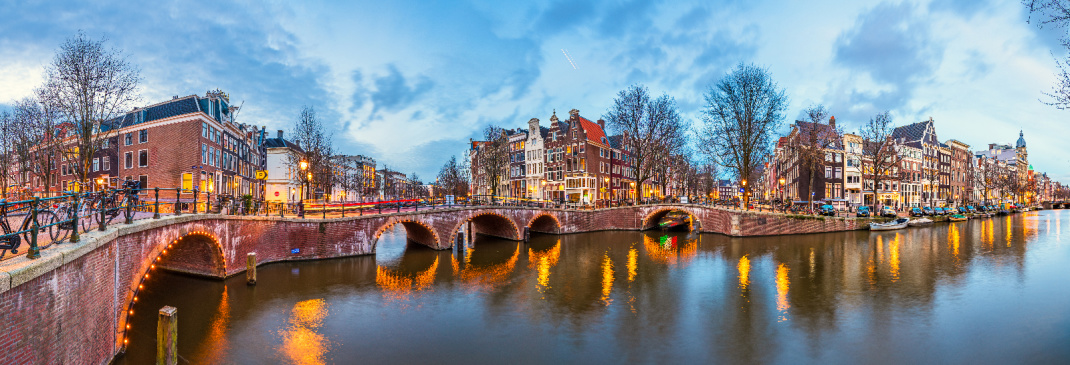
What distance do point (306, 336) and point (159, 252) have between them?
Answer: 5.51 meters

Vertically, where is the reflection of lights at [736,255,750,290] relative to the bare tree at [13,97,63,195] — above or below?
below

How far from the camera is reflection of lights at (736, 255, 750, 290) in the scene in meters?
20.2

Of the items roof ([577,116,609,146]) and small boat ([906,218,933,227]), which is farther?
roof ([577,116,609,146])

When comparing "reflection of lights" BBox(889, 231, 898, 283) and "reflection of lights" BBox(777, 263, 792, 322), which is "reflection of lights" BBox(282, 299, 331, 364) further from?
"reflection of lights" BBox(889, 231, 898, 283)

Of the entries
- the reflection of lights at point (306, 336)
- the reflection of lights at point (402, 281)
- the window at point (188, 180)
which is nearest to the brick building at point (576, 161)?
the reflection of lights at point (402, 281)

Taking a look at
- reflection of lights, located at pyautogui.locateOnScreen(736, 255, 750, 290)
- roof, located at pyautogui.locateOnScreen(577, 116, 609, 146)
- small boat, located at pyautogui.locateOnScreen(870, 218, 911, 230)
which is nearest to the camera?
reflection of lights, located at pyautogui.locateOnScreen(736, 255, 750, 290)

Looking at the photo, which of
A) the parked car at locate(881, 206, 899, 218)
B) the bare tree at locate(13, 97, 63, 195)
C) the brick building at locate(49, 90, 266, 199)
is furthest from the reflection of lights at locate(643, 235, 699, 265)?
the bare tree at locate(13, 97, 63, 195)

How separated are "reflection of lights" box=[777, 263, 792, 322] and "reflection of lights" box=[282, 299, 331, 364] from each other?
46.8 feet

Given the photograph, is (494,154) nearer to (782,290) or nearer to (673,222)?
(673,222)

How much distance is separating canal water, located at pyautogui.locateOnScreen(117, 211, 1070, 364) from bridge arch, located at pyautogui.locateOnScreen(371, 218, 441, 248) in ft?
5.87

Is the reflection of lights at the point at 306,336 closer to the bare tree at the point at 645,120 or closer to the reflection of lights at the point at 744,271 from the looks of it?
the reflection of lights at the point at 744,271

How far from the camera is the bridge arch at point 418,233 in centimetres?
2633

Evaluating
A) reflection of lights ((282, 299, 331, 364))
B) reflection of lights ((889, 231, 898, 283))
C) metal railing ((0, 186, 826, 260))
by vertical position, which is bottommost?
reflection of lights ((282, 299, 331, 364))

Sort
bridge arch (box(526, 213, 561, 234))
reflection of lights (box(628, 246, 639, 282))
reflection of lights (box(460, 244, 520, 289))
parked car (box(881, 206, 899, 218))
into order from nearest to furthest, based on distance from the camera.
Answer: reflection of lights (box(460, 244, 520, 289)) → reflection of lights (box(628, 246, 639, 282)) → bridge arch (box(526, 213, 561, 234)) → parked car (box(881, 206, 899, 218))
